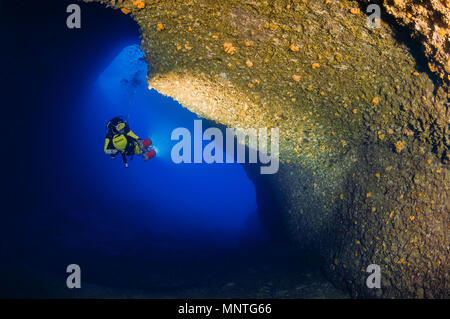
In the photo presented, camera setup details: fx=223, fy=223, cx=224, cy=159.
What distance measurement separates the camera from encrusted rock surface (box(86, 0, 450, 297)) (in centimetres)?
258

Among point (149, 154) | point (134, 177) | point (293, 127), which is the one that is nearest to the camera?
point (293, 127)

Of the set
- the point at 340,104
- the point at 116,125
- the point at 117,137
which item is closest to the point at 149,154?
the point at 117,137

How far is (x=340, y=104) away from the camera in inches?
133

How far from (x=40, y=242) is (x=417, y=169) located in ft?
35.1

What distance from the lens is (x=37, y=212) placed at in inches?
376

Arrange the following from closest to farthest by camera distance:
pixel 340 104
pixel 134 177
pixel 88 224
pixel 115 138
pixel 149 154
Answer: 1. pixel 340 104
2. pixel 115 138
3. pixel 149 154
4. pixel 88 224
5. pixel 134 177

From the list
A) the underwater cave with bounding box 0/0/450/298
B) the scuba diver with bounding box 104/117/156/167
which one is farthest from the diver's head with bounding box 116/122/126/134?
the underwater cave with bounding box 0/0/450/298

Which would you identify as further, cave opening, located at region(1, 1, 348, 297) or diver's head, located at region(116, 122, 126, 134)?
diver's head, located at region(116, 122, 126, 134)

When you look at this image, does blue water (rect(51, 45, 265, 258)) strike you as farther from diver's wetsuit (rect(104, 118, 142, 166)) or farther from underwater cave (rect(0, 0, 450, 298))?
diver's wetsuit (rect(104, 118, 142, 166))

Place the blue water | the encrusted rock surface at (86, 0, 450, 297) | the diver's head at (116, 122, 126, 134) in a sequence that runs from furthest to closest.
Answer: the blue water, the diver's head at (116, 122, 126, 134), the encrusted rock surface at (86, 0, 450, 297)

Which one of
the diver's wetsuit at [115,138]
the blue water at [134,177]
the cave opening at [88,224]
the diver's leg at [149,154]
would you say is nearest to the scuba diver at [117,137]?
the diver's wetsuit at [115,138]

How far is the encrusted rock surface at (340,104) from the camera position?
8.46 feet

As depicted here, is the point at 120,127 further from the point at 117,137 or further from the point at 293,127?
the point at 293,127

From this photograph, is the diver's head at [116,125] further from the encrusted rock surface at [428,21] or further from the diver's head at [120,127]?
the encrusted rock surface at [428,21]
